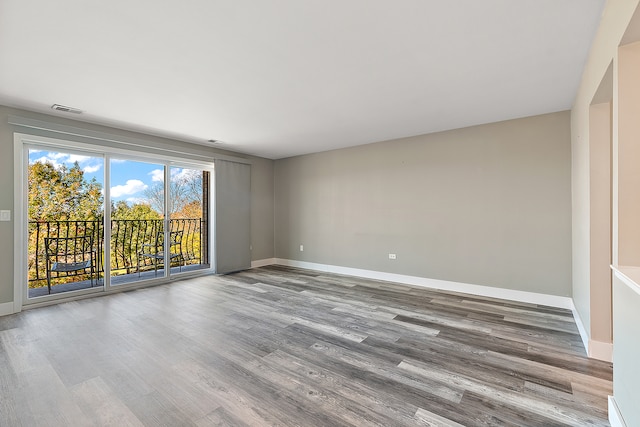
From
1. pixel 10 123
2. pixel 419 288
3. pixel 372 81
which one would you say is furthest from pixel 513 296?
pixel 10 123

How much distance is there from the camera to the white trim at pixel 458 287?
3572 mm

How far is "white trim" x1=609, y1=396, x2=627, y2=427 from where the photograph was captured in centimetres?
143

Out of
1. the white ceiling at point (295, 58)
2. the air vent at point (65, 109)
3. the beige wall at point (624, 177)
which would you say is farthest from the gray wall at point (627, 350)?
the air vent at point (65, 109)

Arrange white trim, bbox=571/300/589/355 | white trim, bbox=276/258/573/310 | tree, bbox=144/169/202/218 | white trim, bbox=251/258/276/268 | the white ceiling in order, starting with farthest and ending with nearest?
white trim, bbox=251/258/276/268 < tree, bbox=144/169/202/218 < white trim, bbox=276/258/573/310 < white trim, bbox=571/300/589/355 < the white ceiling

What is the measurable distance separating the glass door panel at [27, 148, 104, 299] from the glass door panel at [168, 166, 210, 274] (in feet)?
3.48

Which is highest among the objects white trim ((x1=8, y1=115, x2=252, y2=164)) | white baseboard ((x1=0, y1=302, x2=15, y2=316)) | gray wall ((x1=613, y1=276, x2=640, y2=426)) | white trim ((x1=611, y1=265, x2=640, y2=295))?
white trim ((x1=8, y1=115, x2=252, y2=164))

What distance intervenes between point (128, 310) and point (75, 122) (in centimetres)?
268

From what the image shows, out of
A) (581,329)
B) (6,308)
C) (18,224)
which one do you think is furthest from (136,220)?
(581,329)

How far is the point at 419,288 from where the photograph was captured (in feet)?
14.6

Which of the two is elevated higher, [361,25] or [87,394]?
[361,25]

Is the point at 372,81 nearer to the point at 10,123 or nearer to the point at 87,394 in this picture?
the point at 87,394

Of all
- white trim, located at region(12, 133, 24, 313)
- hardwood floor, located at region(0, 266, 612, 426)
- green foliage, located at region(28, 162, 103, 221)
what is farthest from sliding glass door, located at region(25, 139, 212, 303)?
hardwood floor, located at region(0, 266, 612, 426)

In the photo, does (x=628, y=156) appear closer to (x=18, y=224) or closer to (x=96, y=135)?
(x=96, y=135)

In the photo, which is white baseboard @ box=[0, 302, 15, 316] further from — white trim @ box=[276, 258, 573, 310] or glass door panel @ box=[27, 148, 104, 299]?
white trim @ box=[276, 258, 573, 310]
